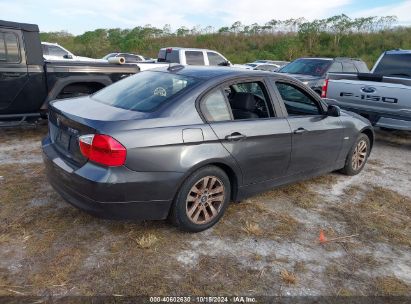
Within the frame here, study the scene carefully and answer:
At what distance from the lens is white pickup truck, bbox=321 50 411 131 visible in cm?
664

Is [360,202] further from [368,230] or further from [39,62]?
[39,62]

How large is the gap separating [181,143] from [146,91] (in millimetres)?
800

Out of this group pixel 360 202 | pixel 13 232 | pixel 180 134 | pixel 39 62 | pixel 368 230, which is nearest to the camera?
pixel 180 134

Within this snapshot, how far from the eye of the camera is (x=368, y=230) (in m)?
4.01

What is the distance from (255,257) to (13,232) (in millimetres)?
2236

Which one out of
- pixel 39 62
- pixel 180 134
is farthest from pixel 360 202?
pixel 39 62

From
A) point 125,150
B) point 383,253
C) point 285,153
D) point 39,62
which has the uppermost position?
point 39,62

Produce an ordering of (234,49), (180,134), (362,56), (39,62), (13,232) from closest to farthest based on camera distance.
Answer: (180,134), (13,232), (39,62), (362,56), (234,49)

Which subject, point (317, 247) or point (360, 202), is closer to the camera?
point (317, 247)

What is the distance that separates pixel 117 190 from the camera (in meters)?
3.06

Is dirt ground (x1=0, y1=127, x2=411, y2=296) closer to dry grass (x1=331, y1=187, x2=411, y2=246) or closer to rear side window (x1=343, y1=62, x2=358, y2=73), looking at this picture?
dry grass (x1=331, y1=187, x2=411, y2=246)

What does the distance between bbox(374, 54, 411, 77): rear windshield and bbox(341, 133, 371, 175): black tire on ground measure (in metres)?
3.63

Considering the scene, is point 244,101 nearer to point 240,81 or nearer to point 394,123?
point 240,81

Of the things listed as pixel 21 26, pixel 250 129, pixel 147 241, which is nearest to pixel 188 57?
pixel 21 26
